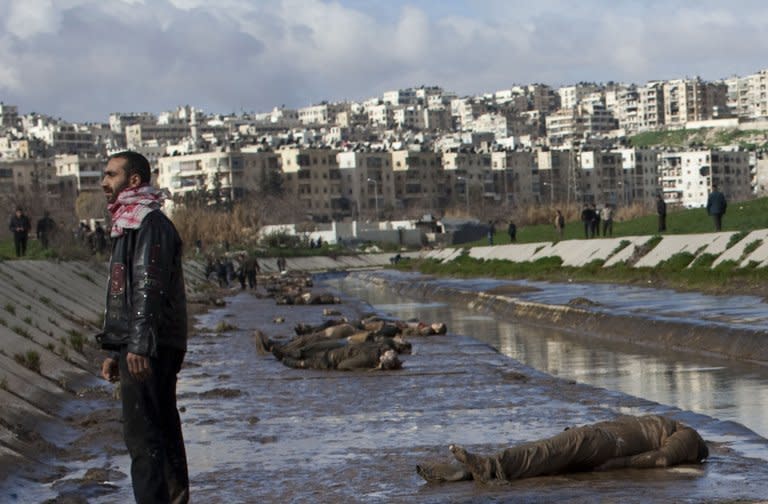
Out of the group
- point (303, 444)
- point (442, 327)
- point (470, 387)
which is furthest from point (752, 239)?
point (303, 444)

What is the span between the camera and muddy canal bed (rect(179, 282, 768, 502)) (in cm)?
1002

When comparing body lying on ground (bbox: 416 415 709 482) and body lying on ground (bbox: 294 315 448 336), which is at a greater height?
body lying on ground (bbox: 416 415 709 482)

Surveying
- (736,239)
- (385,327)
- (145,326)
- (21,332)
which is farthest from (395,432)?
(736,239)

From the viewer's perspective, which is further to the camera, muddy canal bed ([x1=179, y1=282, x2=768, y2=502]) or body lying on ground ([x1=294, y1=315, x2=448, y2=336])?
body lying on ground ([x1=294, y1=315, x2=448, y2=336])

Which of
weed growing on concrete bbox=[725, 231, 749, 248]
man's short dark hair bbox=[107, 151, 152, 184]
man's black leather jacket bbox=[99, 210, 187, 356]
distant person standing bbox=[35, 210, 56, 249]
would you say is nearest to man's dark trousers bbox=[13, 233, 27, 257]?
distant person standing bbox=[35, 210, 56, 249]

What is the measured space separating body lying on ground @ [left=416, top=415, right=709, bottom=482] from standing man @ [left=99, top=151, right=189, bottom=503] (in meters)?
2.11

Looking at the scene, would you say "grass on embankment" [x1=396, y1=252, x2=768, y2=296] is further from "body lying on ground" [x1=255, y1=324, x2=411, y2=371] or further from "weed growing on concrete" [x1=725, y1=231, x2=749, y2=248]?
"body lying on ground" [x1=255, y1=324, x2=411, y2=371]

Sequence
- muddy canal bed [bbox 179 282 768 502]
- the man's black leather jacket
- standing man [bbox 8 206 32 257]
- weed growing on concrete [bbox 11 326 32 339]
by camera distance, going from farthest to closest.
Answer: standing man [bbox 8 206 32 257]
weed growing on concrete [bbox 11 326 32 339]
muddy canal bed [bbox 179 282 768 502]
the man's black leather jacket

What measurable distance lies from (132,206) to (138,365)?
0.93 metres

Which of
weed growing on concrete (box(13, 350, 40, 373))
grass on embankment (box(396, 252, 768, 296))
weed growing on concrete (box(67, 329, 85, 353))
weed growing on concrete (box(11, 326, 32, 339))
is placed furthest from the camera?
grass on embankment (box(396, 252, 768, 296))

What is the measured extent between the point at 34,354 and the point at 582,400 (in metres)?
6.23

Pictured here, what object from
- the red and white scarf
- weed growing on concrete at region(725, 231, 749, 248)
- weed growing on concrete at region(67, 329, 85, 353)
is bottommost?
weed growing on concrete at region(67, 329, 85, 353)

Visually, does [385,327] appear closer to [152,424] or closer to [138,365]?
[152,424]

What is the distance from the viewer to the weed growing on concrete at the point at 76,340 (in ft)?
72.5
